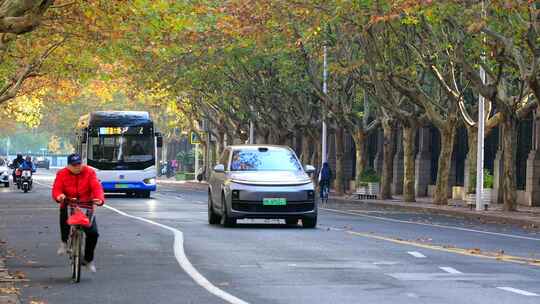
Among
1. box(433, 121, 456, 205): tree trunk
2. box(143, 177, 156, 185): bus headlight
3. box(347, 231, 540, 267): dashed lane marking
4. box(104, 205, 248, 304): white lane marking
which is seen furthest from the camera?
box(143, 177, 156, 185): bus headlight

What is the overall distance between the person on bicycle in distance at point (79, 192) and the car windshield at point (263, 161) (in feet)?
36.5

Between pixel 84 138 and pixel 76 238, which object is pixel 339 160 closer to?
pixel 84 138

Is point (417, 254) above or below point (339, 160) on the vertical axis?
below

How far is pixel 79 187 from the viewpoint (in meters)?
15.8

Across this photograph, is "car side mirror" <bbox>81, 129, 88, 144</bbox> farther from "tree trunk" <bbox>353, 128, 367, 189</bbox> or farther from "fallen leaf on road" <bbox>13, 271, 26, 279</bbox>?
"fallen leaf on road" <bbox>13, 271, 26, 279</bbox>

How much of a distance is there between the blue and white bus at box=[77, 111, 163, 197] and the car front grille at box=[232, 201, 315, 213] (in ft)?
68.8

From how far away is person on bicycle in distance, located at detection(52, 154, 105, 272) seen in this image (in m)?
15.6

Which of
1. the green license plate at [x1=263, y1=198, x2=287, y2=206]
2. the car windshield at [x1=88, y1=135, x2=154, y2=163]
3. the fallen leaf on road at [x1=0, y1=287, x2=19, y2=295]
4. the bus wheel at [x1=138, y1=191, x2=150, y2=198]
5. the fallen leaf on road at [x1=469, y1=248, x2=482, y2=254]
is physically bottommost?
the fallen leaf on road at [x1=0, y1=287, x2=19, y2=295]

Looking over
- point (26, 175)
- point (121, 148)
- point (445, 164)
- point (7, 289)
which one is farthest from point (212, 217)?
point (26, 175)

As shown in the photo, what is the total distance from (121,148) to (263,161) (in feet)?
67.3

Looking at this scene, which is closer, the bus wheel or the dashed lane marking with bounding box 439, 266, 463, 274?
the dashed lane marking with bounding box 439, 266, 463, 274

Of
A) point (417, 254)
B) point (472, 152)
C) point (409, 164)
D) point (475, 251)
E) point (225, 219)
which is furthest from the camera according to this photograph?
point (409, 164)

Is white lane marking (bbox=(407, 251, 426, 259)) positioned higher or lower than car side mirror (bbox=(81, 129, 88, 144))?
lower

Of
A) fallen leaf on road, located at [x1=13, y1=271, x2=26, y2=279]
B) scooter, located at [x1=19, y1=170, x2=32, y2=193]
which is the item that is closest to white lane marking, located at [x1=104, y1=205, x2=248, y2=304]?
fallen leaf on road, located at [x1=13, y1=271, x2=26, y2=279]
